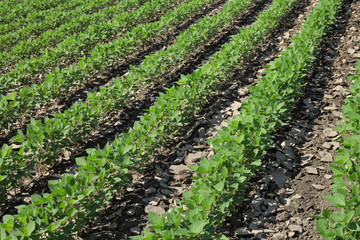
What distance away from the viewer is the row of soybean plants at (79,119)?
3.71 metres

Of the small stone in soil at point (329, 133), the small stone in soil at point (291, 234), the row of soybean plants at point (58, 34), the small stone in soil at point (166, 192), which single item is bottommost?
the small stone in soil at point (291, 234)

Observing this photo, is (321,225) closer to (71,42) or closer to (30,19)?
(71,42)

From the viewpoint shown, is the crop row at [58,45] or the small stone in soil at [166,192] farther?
the crop row at [58,45]

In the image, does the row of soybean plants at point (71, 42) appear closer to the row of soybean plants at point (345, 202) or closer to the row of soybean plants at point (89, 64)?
the row of soybean plants at point (89, 64)

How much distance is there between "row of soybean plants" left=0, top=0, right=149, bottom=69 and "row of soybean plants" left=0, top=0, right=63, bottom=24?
9.00 feet

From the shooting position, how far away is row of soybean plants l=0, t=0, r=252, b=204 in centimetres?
371

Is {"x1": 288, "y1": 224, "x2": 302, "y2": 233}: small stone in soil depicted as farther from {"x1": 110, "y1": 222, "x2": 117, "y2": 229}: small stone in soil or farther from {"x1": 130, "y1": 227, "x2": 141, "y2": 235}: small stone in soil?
{"x1": 110, "y1": 222, "x2": 117, "y2": 229}: small stone in soil

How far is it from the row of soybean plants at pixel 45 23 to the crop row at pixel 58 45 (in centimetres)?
117

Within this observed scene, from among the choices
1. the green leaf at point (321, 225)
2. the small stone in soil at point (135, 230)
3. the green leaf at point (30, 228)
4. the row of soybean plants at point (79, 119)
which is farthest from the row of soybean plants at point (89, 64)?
the green leaf at point (321, 225)

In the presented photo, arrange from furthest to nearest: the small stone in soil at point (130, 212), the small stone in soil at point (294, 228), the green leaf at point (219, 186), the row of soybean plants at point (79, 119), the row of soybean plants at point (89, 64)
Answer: the row of soybean plants at point (89, 64) < the row of soybean plants at point (79, 119) < the small stone in soil at point (130, 212) < the small stone in soil at point (294, 228) < the green leaf at point (219, 186)

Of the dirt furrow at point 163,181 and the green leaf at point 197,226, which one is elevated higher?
the green leaf at point 197,226

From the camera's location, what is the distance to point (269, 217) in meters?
3.25

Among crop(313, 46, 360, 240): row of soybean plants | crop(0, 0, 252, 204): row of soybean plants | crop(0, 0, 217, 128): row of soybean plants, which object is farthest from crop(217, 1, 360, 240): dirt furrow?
crop(0, 0, 217, 128): row of soybean plants

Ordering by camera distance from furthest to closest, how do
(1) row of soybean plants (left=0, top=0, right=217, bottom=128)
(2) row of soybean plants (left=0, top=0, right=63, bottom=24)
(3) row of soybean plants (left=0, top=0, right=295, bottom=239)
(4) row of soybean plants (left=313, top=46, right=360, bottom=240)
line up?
(2) row of soybean plants (left=0, top=0, right=63, bottom=24) → (1) row of soybean plants (left=0, top=0, right=217, bottom=128) → (3) row of soybean plants (left=0, top=0, right=295, bottom=239) → (4) row of soybean plants (left=313, top=46, right=360, bottom=240)
